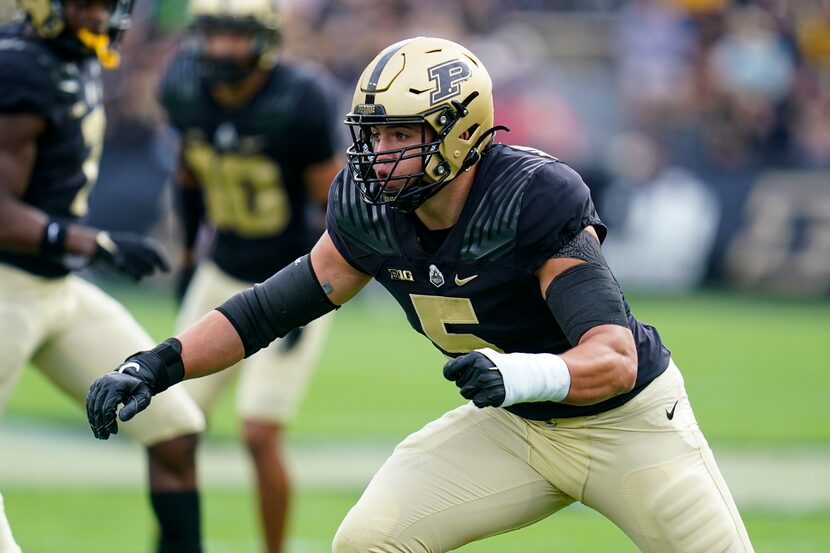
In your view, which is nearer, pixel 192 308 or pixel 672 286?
pixel 192 308

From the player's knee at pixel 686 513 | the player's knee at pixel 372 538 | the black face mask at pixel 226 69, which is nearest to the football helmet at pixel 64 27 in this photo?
the black face mask at pixel 226 69

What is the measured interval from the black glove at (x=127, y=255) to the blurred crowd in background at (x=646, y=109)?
879cm

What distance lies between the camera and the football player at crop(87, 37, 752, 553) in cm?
345

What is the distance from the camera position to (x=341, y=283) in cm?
377

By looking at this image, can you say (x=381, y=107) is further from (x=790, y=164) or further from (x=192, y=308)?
(x=790, y=164)

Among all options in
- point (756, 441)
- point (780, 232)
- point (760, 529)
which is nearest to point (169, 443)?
point (760, 529)

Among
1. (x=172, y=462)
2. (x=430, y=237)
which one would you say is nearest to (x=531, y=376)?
(x=430, y=237)

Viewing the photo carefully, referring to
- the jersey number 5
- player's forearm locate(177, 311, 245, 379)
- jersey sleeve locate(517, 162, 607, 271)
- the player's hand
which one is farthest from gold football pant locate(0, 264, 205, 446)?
jersey sleeve locate(517, 162, 607, 271)

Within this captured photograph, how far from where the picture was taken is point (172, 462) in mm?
4617

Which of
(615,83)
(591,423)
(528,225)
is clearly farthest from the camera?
(615,83)

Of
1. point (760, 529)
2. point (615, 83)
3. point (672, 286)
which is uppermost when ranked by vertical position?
point (760, 529)

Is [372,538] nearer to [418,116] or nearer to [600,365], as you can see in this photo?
[600,365]

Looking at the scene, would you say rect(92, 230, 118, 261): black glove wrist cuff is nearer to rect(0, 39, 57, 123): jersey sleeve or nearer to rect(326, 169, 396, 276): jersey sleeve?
rect(0, 39, 57, 123): jersey sleeve

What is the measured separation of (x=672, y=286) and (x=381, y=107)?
10902 millimetres
